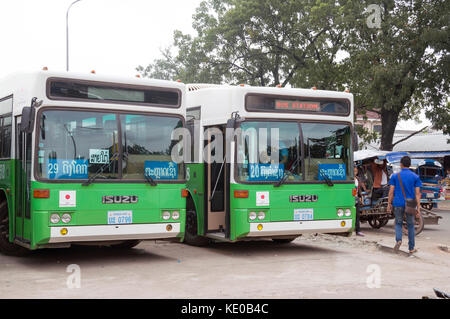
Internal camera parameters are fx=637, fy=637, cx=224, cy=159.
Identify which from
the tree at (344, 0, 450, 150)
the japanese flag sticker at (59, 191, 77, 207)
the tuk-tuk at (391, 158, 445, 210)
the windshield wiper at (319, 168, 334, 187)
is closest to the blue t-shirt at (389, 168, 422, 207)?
the windshield wiper at (319, 168, 334, 187)

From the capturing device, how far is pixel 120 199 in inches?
393

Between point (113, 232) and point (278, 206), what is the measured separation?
→ 294 centimetres

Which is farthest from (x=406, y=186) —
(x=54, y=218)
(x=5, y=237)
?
(x=5, y=237)

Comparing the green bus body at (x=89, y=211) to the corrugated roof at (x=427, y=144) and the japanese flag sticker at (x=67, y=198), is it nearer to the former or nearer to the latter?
the japanese flag sticker at (x=67, y=198)

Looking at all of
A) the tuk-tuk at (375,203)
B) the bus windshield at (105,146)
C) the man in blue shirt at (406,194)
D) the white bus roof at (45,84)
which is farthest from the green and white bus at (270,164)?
the tuk-tuk at (375,203)

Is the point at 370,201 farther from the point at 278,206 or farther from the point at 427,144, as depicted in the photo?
the point at 427,144

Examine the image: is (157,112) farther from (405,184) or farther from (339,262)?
(405,184)

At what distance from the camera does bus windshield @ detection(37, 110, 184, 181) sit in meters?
9.52

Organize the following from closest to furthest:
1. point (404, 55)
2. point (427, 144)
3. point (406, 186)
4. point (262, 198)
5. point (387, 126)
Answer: point (262, 198) → point (406, 186) → point (404, 55) → point (387, 126) → point (427, 144)

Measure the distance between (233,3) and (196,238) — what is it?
27.5 meters

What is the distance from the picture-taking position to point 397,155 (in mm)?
19578

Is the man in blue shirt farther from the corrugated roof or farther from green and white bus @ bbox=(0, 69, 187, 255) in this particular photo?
the corrugated roof

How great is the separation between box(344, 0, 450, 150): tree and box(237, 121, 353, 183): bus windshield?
1910 centimetres

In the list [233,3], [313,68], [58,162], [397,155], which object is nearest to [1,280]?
[58,162]
